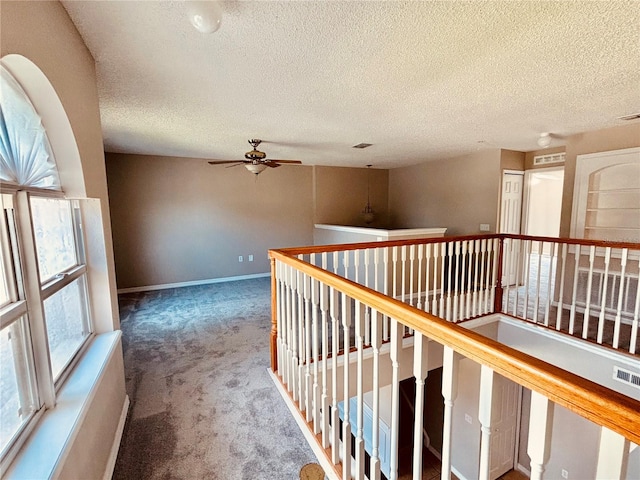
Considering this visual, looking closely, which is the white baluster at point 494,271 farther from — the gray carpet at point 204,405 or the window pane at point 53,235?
the window pane at point 53,235

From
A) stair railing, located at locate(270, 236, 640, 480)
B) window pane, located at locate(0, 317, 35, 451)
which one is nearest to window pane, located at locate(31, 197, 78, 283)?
window pane, located at locate(0, 317, 35, 451)

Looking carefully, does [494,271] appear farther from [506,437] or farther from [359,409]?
[359,409]

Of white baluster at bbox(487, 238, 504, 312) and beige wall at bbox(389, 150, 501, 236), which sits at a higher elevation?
beige wall at bbox(389, 150, 501, 236)

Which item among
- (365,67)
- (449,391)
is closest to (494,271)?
(365,67)

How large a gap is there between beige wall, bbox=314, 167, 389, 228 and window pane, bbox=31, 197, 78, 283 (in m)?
5.06

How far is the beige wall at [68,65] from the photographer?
3.39 ft

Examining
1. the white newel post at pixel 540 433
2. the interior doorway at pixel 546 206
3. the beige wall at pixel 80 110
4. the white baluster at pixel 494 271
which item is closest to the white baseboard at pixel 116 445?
the beige wall at pixel 80 110

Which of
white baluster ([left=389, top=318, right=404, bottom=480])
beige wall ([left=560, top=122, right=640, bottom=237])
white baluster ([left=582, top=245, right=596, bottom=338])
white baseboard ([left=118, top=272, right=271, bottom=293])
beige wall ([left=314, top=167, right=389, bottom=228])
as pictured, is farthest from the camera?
Result: beige wall ([left=314, top=167, right=389, bottom=228])

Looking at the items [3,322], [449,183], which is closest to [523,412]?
[449,183]

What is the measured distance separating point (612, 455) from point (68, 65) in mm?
2450

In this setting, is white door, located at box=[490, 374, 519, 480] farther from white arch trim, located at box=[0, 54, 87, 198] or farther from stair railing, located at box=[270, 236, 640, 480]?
white arch trim, located at box=[0, 54, 87, 198]

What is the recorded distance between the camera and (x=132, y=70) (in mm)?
2074

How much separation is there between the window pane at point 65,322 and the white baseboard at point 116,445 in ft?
1.86

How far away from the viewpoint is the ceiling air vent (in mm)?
2561
